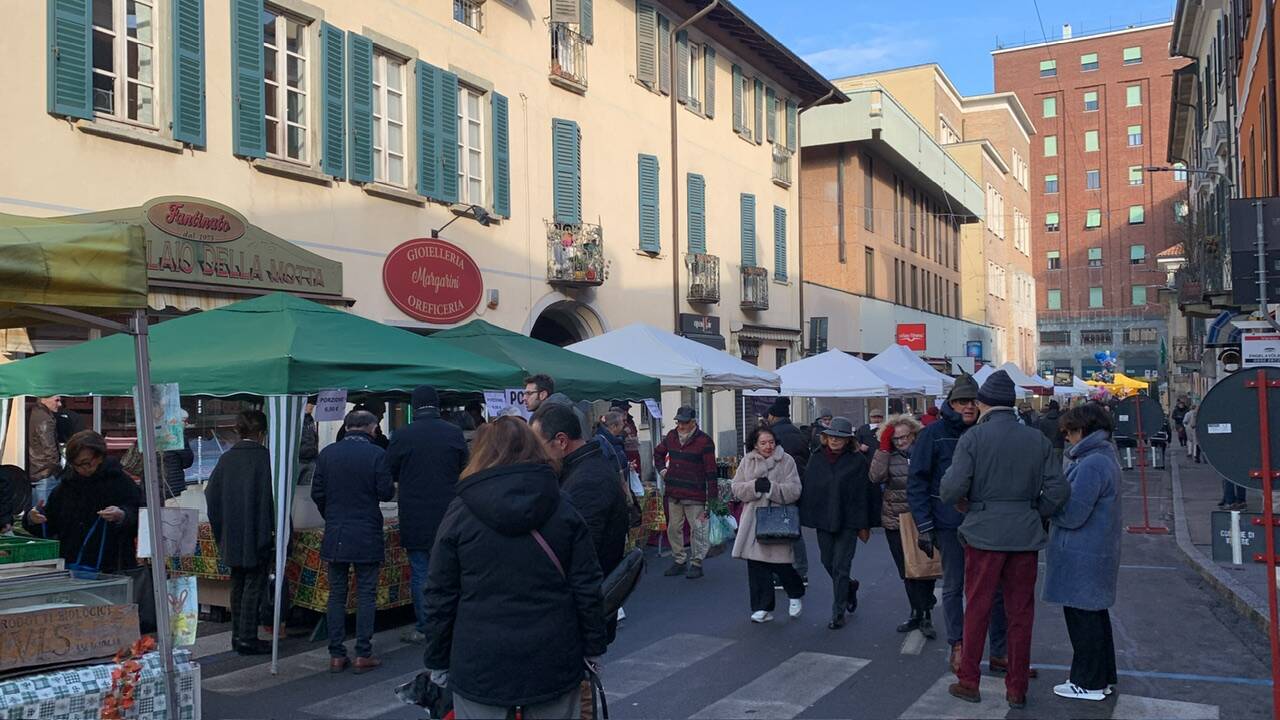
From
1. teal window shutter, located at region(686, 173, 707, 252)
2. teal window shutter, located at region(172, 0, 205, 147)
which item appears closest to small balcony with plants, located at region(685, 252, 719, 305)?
teal window shutter, located at region(686, 173, 707, 252)

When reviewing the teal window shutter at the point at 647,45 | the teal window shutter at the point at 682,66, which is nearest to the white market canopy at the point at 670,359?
the teal window shutter at the point at 647,45

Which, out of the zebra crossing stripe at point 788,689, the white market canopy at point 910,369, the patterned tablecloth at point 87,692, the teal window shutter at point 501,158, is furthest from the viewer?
the white market canopy at point 910,369

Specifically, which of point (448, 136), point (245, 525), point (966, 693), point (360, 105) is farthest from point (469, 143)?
point (966, 693)

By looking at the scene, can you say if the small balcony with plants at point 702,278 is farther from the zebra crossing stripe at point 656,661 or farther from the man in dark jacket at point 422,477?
the man in dark jacket at point 422,477

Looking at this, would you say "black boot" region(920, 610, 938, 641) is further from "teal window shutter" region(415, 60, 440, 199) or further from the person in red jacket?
"teal window shutter" region(415, 60, 440, 199)

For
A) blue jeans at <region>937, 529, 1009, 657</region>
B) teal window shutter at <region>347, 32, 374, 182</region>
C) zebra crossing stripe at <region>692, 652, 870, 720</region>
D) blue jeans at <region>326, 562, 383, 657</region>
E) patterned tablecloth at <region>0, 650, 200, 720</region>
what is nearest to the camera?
patterned tablecloth at <region>0, 650, 200, 720</region>

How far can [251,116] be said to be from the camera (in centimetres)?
1339

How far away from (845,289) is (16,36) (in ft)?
87.9

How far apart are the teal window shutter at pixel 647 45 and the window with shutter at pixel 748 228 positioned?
508 centimetres

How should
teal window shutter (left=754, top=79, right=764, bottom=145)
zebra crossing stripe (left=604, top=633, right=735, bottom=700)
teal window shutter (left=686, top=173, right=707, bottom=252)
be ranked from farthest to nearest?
teal window shutter (left=754, top=79, right=764, bottom=145)
teal window shutter (left=686, top=173, right=707, bottom=252)
zebra crossing stripe (left=604, top=633, right=735, bottom=700)


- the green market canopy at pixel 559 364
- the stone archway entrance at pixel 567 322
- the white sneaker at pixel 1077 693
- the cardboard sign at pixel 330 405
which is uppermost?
the stone archway entrance at pixel 567 322

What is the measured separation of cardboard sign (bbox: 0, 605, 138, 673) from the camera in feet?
17.3

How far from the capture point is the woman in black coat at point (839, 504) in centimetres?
884

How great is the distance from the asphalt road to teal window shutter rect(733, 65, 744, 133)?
17.9 meters
